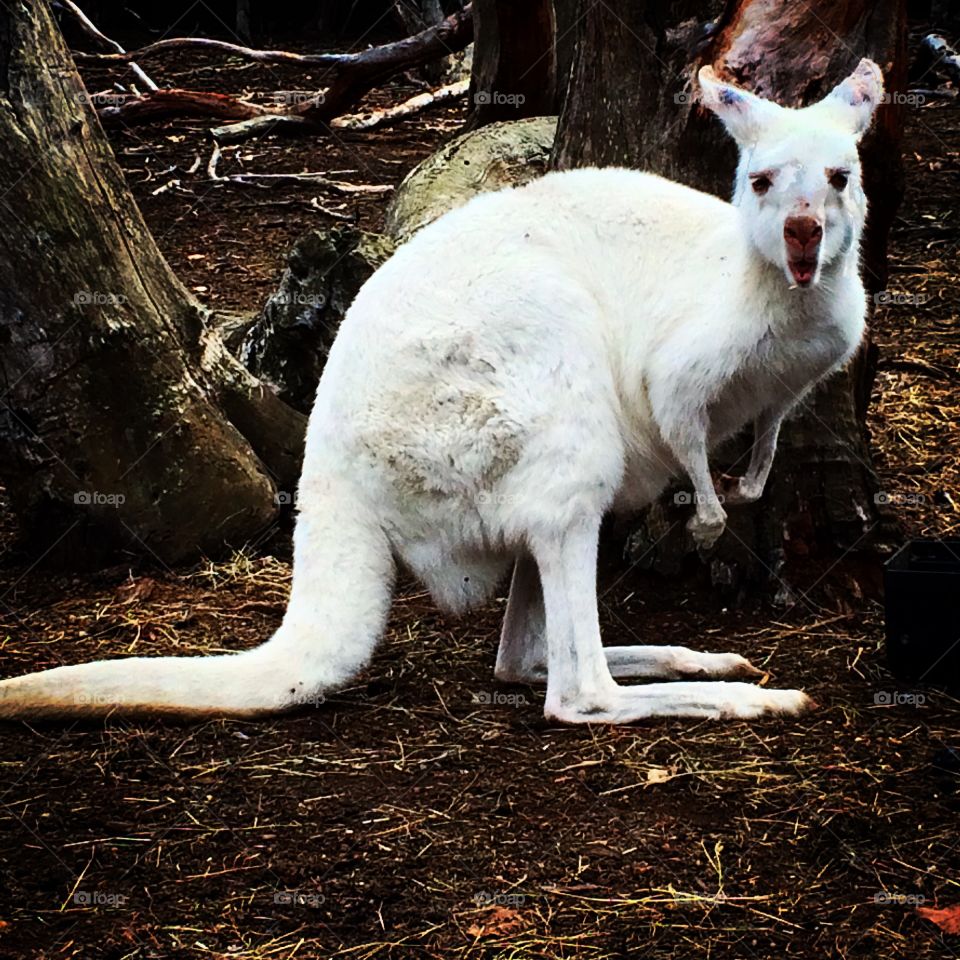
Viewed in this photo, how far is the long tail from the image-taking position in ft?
11.6

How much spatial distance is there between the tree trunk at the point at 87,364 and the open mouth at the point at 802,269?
2.38m

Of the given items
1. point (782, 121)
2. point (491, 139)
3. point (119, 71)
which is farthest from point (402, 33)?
point (782, 121)

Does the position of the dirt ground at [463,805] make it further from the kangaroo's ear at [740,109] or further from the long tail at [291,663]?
the kangaroo's ear at [740,109]

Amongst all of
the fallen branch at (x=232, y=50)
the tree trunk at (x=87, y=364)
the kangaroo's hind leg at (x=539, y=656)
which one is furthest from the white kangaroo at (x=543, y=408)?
the fallen branch at (x=232, y=50)

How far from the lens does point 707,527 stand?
376 centimetres

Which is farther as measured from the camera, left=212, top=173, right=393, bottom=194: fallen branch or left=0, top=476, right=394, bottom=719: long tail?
left=212, top=173, right=393, bottom=194: fallen branch

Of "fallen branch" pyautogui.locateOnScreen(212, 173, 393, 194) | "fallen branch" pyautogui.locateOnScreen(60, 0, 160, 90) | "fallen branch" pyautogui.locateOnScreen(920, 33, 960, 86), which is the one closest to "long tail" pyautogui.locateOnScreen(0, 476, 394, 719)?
"fallen branch" pyautogui.locateOnScreen(212, 173, 393, 194)

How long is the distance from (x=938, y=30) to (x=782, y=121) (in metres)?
8.81

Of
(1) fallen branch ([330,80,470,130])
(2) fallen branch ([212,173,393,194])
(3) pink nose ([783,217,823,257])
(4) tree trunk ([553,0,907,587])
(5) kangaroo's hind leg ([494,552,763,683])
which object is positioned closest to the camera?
(3) pink nose ([783,217,823,257])

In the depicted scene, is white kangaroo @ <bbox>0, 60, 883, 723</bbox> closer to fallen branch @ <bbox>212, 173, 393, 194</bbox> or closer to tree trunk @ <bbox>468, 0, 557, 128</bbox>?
tree trunk @ <bbox>468, 0, 557, 128</bbox>

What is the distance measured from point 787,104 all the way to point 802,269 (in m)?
1.10

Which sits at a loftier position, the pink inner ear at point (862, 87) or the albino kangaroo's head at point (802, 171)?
the pink inner ear at point (862, 87)

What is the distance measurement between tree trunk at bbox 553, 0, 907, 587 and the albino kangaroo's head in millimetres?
725

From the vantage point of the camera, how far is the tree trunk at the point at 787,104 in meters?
4.17
